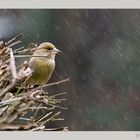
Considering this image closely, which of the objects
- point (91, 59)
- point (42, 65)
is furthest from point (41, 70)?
point (91, 59)

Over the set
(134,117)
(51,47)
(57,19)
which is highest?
(51,47)

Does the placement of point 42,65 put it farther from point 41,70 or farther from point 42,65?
point 41,70

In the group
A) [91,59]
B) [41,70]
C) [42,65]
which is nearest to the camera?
[41,70]

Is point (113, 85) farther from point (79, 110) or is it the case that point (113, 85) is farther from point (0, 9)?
point (0, 9)

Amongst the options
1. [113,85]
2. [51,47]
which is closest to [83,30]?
[113,85]

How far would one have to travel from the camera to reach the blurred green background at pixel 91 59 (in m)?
9.10

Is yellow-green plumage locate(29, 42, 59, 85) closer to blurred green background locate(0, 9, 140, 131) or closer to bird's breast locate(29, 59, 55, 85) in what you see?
bird's breast locate(29, 59, 55, 85)

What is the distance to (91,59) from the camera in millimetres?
9805

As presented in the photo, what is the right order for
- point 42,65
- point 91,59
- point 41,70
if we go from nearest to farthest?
point 41,70 < point 42,65 < point 91,59

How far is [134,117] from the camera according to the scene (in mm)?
9305

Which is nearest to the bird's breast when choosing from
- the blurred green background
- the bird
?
the bird

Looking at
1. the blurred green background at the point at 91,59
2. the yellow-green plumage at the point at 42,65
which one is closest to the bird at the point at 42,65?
the yellow-green plumage at the point at 42,65

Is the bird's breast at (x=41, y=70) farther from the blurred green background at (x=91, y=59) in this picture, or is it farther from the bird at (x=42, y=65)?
the blurred green background at (x=91, y=59)

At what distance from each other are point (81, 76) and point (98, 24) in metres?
1.13
